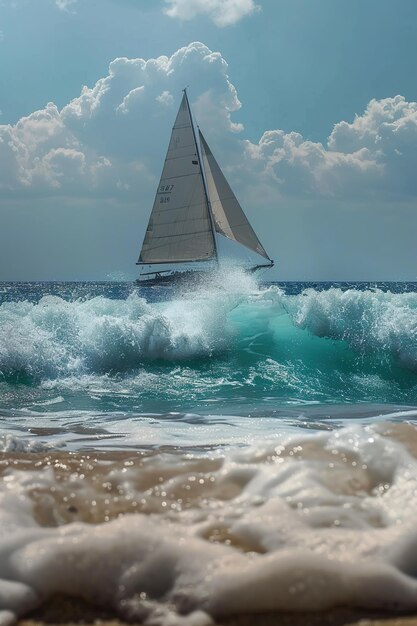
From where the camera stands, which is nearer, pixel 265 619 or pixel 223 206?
pixel 265 619

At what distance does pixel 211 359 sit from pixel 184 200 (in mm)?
17994

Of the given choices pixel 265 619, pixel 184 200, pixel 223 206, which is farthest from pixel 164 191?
pixel 265 619

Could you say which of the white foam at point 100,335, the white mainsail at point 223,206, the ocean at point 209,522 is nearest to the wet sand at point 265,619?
the ocean at point 209,522

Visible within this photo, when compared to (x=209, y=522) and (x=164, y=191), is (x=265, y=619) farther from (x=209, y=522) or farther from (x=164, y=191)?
(x=164, y=191)

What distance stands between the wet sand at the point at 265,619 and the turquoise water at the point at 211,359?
16.0ft

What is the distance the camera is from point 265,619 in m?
1.78

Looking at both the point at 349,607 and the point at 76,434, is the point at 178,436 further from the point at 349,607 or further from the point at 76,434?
the point at 349,607

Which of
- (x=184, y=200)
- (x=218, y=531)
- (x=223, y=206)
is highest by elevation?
(x=184, y=200)

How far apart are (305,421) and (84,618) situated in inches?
213

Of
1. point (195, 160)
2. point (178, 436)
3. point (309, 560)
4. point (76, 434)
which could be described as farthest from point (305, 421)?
point (195, 160)

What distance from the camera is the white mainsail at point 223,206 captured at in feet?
99.2

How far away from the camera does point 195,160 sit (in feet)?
98.7

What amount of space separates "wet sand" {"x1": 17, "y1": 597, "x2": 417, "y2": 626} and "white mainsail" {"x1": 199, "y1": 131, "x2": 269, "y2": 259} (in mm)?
28794

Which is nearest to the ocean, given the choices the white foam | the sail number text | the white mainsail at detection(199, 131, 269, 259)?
the white foam
